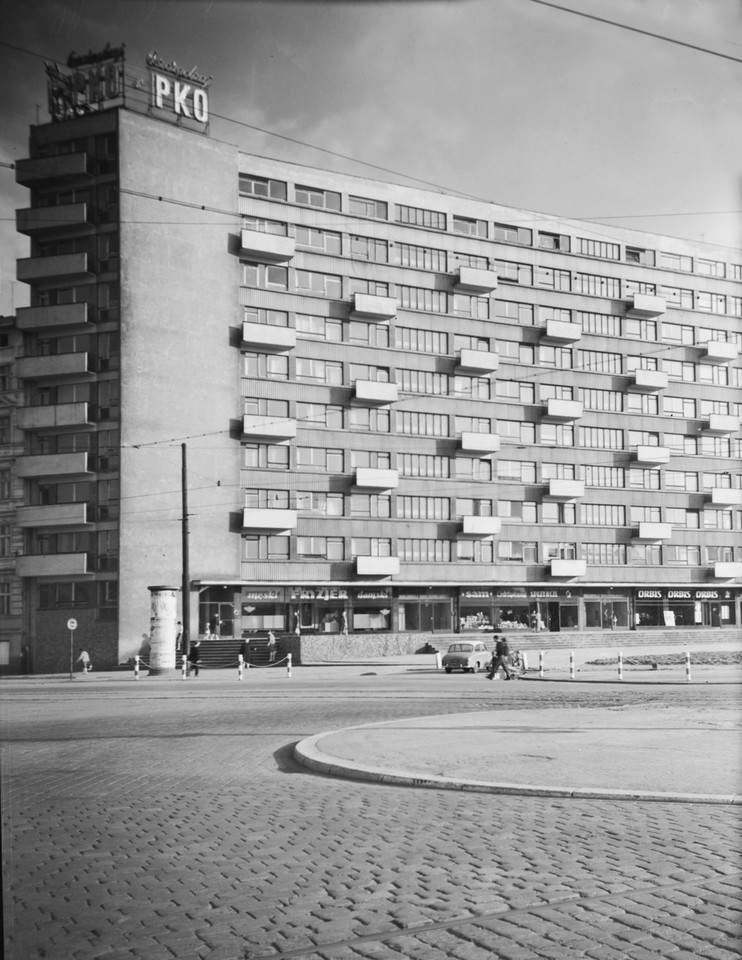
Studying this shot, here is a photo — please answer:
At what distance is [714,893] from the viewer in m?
6.44

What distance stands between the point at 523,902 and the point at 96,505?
50953 millimetres

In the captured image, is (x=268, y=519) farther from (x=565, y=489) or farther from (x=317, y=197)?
(x=565, y=489)

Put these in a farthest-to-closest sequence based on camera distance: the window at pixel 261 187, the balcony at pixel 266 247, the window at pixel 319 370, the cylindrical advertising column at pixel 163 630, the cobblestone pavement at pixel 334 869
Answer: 1. the window at pixel 319 370
2. the window at pixel 261 187
3. the balcony at pixel 266 247
4. the cylindrical advertising column at pixel 163 630
5. the cobblestone pavement at pixel 334 869

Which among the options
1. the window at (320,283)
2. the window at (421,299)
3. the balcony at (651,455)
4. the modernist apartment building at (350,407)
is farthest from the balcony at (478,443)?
the window at (320,283)

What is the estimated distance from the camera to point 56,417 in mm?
54750

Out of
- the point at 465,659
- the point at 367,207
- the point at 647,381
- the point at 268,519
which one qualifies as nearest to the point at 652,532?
the point at 647,381

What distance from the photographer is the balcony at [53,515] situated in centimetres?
5438

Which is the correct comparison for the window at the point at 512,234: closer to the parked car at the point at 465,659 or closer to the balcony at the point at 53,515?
the balcony at the point at 53,515

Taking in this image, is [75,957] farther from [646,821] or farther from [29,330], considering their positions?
[29,330]

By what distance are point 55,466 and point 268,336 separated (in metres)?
14.0

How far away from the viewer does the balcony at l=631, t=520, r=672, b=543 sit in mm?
71625

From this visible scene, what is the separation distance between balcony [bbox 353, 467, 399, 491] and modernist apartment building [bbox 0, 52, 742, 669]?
0.22 metres

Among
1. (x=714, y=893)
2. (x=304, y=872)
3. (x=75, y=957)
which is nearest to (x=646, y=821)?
(x=714, y=893)

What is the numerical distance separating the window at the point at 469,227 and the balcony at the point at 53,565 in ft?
106
